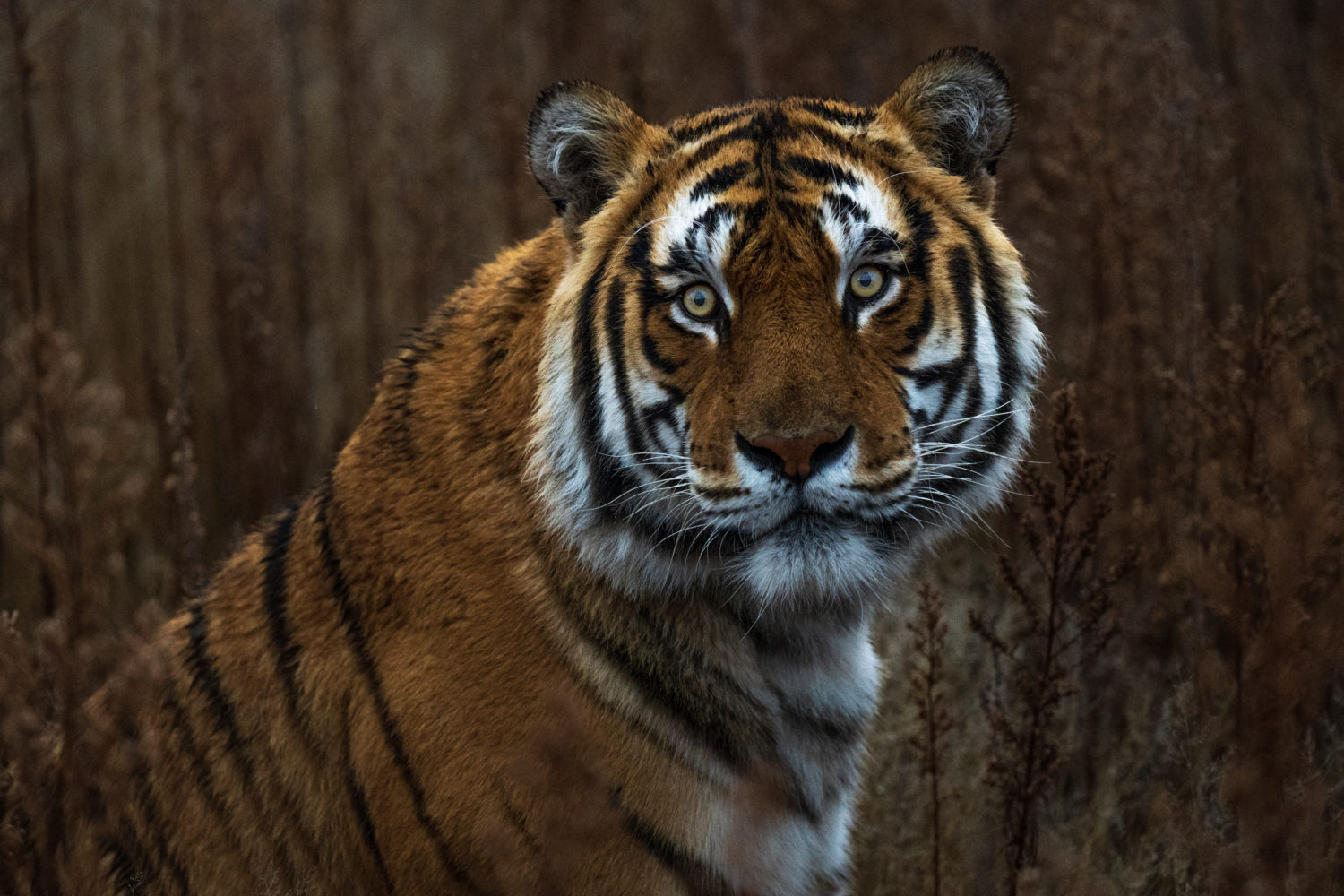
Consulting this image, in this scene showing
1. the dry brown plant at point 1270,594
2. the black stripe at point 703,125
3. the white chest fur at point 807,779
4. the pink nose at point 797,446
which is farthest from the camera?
the black stripe at point 703,125

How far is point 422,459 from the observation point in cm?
226

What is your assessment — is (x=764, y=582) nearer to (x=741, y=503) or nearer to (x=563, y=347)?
(x=741, y=503)

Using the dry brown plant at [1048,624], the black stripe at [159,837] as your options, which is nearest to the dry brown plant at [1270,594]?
the dry brown plant at [1048,624]

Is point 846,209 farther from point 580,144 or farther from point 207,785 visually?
point 207,785

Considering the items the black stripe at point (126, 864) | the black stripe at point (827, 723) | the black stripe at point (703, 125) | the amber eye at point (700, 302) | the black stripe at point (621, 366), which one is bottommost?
the black stripe at point (126, 864)

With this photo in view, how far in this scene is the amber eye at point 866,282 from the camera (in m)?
2.12

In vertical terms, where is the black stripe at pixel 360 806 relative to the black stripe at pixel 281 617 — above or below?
below

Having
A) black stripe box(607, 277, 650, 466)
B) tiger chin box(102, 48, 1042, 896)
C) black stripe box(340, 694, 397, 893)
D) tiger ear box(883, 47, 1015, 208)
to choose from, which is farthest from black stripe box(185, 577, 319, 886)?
tiger ear box(883, 47, 1015, 208)

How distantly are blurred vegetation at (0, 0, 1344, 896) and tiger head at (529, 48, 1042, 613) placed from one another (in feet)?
1.19

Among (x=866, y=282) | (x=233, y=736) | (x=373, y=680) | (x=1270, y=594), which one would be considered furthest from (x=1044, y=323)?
(x=233, y=736)

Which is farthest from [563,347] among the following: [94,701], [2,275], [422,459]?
[2,275]

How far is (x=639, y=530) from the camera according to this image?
83.9 inches

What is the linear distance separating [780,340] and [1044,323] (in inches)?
129

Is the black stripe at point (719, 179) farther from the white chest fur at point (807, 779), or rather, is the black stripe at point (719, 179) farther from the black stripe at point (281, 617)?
the black stripe at point (281, 617)
